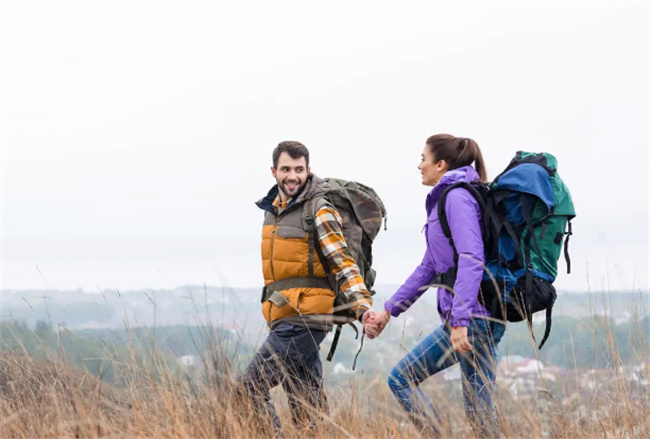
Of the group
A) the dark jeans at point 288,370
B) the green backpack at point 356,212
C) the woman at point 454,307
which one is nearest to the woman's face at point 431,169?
the woman at point 454,307

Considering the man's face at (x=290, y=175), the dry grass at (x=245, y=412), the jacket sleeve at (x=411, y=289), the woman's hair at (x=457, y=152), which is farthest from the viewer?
the man's face at (x=290, y=175)

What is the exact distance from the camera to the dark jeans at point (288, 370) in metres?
4.38

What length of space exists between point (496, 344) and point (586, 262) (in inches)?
38.2

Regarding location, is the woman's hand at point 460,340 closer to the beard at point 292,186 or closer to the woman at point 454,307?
the woman at point 454,307

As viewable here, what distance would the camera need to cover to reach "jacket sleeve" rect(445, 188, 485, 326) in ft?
12.6

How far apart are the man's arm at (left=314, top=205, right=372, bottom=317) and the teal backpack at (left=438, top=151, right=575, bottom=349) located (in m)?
0.61

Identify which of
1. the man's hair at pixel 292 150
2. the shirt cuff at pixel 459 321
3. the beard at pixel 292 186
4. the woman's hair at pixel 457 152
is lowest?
the shirt cuff at pixel 459 321

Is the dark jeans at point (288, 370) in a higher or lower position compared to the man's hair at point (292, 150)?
lower

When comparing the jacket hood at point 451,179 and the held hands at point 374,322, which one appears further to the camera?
the held hands at point 374,322

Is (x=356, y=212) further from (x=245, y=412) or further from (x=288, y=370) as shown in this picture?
(x=245, y=412)

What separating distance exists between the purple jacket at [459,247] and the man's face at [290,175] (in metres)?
0.90

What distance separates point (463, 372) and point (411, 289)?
0.60 metres

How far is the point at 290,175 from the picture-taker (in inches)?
185

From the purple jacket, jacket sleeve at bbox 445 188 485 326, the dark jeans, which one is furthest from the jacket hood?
the dark jeans
